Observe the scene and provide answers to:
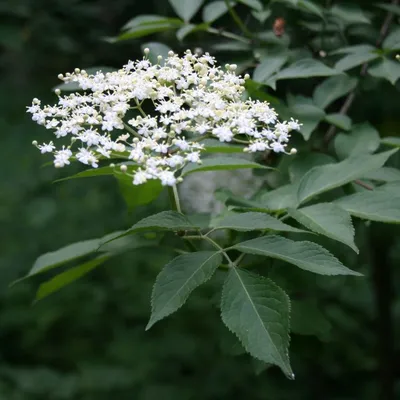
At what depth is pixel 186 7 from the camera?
2283mm

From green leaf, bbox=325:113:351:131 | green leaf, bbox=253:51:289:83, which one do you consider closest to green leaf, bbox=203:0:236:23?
green leaf, bbox=253:51:289:83

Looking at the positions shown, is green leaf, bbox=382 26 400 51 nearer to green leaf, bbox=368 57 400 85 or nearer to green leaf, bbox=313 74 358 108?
green leaf, bbox=368 57 400 85

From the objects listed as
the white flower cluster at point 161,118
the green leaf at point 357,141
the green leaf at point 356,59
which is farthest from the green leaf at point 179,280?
the green leaf at point 356,59

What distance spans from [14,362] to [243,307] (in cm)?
322

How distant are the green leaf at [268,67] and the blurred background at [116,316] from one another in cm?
89

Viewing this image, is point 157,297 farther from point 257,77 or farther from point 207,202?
point 207,202

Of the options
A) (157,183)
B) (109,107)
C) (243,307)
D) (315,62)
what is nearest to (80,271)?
(157,183)

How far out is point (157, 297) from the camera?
1291 mm

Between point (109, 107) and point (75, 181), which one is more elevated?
point (109, 107)

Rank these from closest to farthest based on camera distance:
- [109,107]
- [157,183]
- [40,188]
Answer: [109,107] → [157,183] → [40,188]

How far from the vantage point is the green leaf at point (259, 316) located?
1.21m

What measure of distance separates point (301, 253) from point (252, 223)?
0.46ft

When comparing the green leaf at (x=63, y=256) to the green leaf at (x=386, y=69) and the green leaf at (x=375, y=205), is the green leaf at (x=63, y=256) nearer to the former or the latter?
the green leaf at (x=375, y=205)

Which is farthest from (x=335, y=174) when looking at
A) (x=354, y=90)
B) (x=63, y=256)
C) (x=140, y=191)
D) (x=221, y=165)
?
(x=63, y=256)
